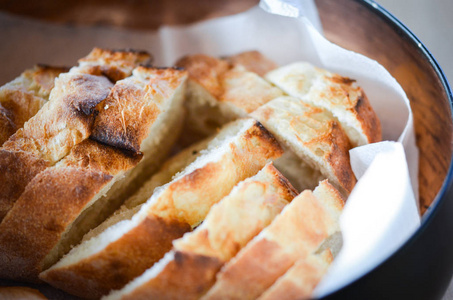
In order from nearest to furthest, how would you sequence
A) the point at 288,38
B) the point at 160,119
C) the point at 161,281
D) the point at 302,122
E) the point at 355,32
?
the point at 161,281
the point at 302,122
the point at 160,119
the point at 355,32
the point at 288,38

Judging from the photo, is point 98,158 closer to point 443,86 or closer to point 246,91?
point 246,91

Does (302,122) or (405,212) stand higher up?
(302,122)

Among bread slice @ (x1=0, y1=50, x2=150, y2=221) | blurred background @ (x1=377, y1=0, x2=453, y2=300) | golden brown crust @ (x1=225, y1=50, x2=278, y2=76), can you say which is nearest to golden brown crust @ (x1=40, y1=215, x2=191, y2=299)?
bread slice @ (x1=0, y1=50, x2=150, y2=221)

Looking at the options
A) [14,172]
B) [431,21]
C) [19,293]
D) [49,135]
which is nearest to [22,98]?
[49,135]

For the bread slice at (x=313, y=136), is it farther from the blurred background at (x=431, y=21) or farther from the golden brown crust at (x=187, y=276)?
the blurred background at (x=431, y=21)

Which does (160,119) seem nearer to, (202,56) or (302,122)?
(202,56)

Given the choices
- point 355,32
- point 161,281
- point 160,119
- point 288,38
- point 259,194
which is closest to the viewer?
point 161,281

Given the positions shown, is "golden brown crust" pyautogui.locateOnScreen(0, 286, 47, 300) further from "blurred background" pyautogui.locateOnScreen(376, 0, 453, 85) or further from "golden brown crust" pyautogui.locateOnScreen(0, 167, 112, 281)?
"blurred background" pyautogui.locateOnScreen(376, 0, 453, 85)

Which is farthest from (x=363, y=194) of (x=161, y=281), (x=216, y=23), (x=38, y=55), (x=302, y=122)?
(x=38, y=55)
